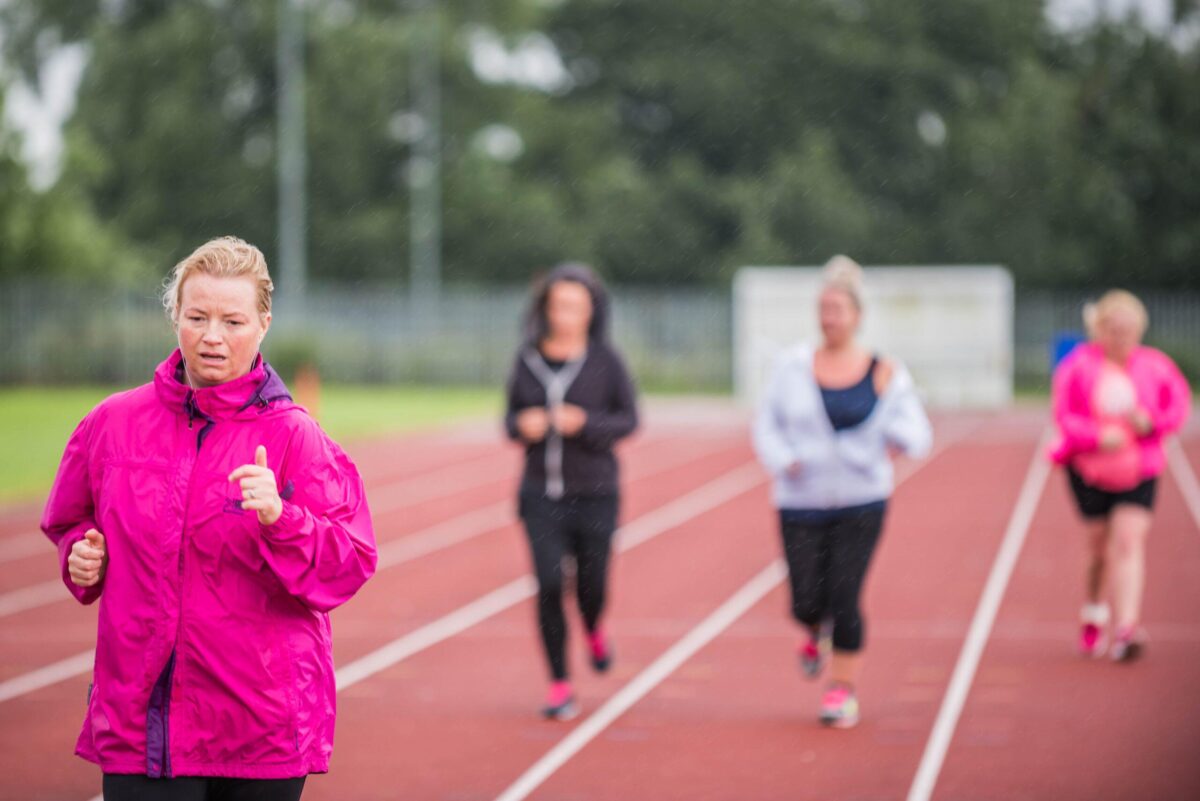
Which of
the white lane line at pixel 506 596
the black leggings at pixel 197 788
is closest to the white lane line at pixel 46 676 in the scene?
the white lane line at pixel 506 596

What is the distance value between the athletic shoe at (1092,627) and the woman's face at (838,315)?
8.04 ft

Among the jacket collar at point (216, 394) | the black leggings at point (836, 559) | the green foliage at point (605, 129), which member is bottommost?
the black leggings at point (836, 559)

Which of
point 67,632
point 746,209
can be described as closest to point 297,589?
point 67,632

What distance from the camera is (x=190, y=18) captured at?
5225cm

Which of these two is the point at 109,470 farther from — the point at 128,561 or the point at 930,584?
the point at 930,584

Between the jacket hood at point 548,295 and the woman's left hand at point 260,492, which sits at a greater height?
the jacket hood at point 548,295

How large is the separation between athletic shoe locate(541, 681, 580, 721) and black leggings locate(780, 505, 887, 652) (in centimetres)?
105

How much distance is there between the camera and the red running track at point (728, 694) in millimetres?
6535

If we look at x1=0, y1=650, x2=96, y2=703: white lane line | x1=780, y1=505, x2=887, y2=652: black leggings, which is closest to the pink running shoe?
x1=780, y1=505, x2=887, y2=652: black leggings

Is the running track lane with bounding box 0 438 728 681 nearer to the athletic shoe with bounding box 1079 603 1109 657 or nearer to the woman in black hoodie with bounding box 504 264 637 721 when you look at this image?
the woman in black hoodie with bounding box 504 264 637 721

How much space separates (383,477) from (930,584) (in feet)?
28.7

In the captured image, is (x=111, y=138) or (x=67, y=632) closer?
(x=67, y=632)

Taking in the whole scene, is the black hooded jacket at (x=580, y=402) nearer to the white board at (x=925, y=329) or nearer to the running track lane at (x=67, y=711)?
the running track lane at (x=67, y=711)

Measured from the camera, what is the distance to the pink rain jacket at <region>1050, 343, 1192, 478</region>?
347 inches
